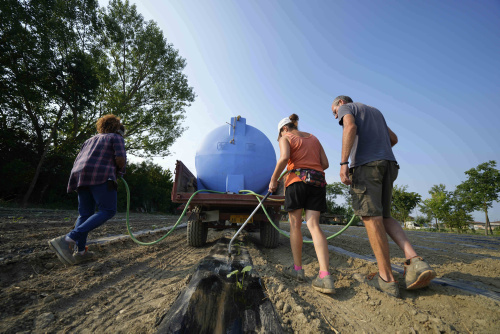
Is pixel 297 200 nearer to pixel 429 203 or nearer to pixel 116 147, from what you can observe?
pixel 116 147

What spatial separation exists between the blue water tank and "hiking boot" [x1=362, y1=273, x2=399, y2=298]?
8.94 feet

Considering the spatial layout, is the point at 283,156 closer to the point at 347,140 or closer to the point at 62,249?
the point at 347,140

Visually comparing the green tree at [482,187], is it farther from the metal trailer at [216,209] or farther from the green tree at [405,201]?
the metal trailer at [216,209]

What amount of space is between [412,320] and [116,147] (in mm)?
3400

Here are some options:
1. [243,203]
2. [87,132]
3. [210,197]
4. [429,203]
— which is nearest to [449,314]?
[243,203]

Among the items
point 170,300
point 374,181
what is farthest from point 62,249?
point 374,181

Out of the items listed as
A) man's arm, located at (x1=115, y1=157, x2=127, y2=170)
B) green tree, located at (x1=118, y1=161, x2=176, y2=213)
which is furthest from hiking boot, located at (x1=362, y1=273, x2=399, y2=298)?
green tree, located at (x1=118, y1=161, x2=176, y2=213)

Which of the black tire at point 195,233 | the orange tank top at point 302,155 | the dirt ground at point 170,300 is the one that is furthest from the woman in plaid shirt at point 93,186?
the orange tank top at point 302,155

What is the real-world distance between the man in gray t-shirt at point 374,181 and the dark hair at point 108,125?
2.87m

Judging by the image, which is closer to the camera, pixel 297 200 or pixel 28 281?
pixel 28 281

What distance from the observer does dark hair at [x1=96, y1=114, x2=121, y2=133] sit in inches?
117

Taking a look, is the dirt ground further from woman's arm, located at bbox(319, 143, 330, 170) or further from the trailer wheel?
the trailer wheel

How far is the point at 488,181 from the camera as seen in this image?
20250 mm

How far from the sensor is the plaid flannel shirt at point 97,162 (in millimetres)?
2691
